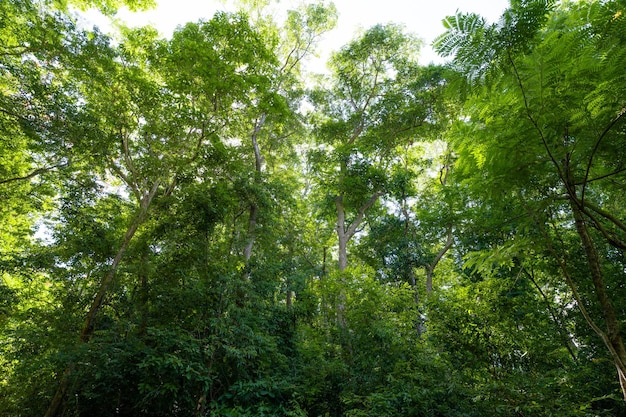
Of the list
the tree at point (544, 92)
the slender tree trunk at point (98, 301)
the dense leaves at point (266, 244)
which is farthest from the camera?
the slender tree trunk at point (98, 301)

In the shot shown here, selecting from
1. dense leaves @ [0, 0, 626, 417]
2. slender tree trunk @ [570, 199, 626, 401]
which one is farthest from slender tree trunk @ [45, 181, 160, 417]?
slender tree trunk @ [570, 199, 626, 401]

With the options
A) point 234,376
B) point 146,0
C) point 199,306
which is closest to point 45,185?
point 146,0

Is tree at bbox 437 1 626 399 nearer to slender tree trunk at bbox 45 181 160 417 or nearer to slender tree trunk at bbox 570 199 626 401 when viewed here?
slender tree trunk at bbox 570 199 626 401

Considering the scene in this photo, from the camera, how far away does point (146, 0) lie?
790 centimetres

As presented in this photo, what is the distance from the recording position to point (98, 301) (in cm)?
623

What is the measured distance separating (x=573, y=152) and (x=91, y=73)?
8491 mm

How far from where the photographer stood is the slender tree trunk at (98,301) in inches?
207

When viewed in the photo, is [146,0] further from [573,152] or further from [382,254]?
[382,254]

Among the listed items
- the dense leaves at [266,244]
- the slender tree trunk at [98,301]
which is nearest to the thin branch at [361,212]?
the dense leaves at [266,244]

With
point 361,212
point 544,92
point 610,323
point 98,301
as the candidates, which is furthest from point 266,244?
point 544,92

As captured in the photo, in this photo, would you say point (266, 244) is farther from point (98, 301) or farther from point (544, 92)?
point (544, 92)

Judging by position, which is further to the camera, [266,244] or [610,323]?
[266,244]

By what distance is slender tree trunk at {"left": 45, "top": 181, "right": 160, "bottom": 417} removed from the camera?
525 centimetres

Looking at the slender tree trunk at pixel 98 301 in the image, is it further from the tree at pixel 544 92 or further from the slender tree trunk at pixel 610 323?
the slender tree trunk at pixel 610 323
